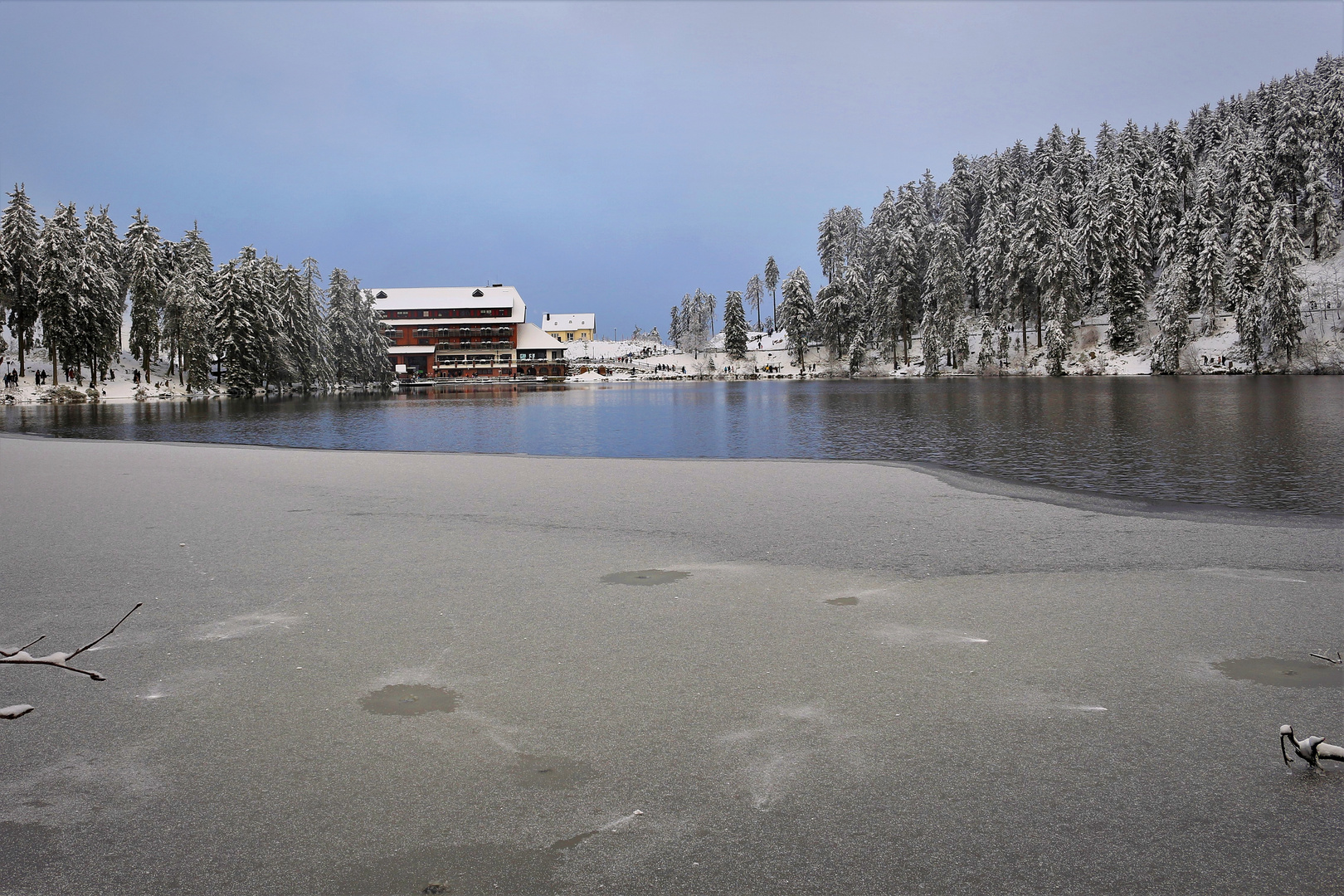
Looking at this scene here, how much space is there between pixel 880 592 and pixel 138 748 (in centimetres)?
565

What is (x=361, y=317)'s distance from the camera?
9981cm

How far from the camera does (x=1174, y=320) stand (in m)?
71.8

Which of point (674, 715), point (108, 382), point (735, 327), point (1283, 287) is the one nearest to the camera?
point (674, 715)

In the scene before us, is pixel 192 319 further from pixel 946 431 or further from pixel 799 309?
pixel 799 309

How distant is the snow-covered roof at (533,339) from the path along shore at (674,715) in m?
147

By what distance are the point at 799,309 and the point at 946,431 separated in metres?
84.8

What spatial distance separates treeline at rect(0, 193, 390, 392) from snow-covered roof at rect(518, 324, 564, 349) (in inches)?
2491

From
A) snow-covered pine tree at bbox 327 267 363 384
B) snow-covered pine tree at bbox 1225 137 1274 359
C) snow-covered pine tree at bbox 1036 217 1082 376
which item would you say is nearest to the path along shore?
snow-covered pine tree at bbox 1225 137 1274 359

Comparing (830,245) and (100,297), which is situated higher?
(830,245)

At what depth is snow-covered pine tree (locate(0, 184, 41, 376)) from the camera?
207 feet

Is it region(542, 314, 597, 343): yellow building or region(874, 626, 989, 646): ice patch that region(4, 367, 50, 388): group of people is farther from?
region(542, 314, 597, 343): yellow building

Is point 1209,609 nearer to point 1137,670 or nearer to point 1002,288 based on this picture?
point 1137,670

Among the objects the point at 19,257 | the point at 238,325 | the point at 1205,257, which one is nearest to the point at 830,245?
the point at 1205,257

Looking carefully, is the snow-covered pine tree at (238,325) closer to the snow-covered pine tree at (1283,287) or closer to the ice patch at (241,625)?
the ice patch at (241,625)
